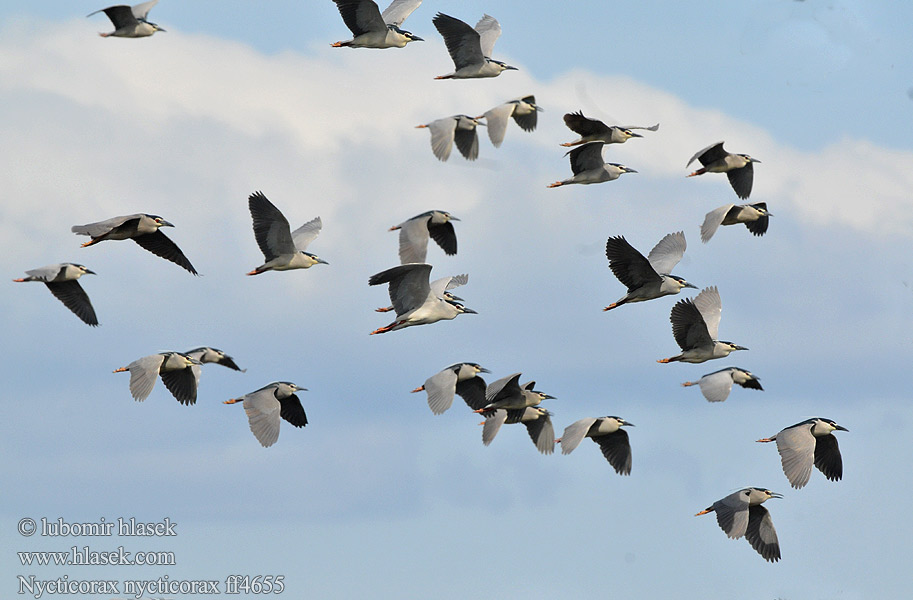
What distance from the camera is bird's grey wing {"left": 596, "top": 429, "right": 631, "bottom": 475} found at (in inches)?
1224

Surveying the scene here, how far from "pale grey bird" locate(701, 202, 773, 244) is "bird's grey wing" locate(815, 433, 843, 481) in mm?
5660

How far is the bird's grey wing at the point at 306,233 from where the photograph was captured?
3206 centimetres

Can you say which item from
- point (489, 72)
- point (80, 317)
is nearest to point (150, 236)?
point (80, 317)

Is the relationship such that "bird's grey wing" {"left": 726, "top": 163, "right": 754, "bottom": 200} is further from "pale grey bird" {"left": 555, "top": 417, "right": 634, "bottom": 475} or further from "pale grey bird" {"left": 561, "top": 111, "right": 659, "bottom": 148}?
"pale grey bird" {"left": 555, "top": 417, "right": 634, "bottom": 475}

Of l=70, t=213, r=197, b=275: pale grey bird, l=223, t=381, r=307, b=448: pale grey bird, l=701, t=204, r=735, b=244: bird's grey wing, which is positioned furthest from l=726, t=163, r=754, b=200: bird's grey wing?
l=70, t=213, r=197, b=275: pale grey bird

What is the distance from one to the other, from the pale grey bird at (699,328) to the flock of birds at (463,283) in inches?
1.2

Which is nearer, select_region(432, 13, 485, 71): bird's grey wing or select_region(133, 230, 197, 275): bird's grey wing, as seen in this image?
select_region(133, 230, 197, 275): bird's grey wing

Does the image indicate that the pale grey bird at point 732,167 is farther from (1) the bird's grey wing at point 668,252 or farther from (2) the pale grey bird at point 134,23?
(2) the pale grey bird at point 134,23

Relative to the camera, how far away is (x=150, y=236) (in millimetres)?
30891

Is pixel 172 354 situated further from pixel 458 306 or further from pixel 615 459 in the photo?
pixel 615 459

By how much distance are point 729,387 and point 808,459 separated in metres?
2.75

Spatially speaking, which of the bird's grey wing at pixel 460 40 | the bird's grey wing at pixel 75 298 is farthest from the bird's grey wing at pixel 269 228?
the bird's grey wing at pixel 460 40

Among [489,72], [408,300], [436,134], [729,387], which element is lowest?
[729,387]

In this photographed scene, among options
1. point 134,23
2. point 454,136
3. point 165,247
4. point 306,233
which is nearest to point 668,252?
point 454,136
